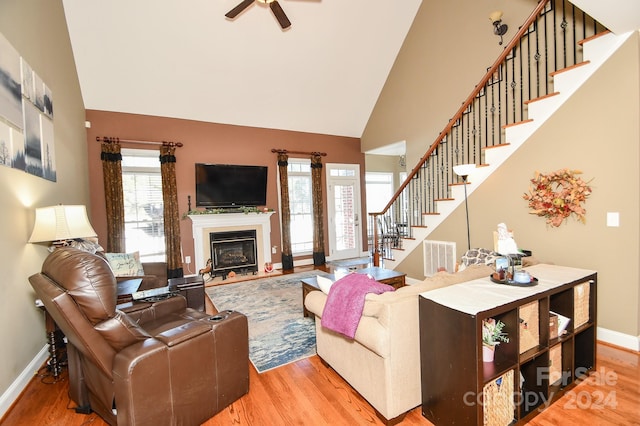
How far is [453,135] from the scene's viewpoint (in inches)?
186

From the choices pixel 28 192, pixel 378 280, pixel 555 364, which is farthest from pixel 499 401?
pixel 28 192

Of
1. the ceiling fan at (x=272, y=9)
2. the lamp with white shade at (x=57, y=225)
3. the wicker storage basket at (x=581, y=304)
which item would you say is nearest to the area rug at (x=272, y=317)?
the lamp with white shade at (x=57, y=225)

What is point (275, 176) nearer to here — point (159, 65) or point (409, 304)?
point (159, 65)

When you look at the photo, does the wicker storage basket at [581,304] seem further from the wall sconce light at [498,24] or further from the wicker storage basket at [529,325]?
the wall sconce light at [498,24]

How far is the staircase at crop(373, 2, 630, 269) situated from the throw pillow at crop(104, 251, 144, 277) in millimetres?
3743

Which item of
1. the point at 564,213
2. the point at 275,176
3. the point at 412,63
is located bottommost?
the point at 564,213

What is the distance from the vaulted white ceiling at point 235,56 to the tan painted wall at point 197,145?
0.58 ft

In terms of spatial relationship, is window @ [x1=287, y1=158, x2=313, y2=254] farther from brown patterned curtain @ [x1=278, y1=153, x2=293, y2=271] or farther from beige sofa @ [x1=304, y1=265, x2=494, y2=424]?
beige sofa @ [x1=304, y1=265, x2=494, y2=424]

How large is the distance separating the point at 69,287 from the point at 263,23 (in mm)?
4759

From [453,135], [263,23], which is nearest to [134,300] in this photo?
[263,23]

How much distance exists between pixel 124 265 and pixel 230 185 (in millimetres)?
2593

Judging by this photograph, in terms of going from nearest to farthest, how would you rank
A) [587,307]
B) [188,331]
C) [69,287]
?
1. [69,287]
2. [188,331]
3. [587,307]

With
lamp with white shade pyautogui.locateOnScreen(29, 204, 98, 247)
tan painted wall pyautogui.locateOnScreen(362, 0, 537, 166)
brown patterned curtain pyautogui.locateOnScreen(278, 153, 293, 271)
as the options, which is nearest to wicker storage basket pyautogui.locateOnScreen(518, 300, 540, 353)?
lamp with white shade pyautogui.locateOnScreen(29, 204, 98, 247)

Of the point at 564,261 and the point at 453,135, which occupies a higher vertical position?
the point at 453,135
